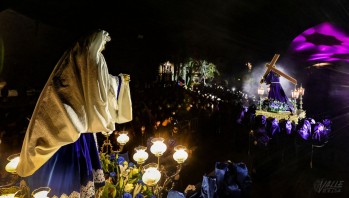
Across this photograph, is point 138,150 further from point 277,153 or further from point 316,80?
point 316,80

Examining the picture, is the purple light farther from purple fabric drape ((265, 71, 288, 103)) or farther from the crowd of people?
the crowd of people

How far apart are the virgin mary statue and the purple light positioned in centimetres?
890

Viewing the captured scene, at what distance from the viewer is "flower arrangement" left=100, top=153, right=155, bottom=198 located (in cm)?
332

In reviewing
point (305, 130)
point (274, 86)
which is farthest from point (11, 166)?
point (274, 86)

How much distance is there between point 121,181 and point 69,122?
1794 mm

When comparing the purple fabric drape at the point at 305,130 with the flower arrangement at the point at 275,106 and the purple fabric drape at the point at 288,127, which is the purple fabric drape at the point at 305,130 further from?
the flower arrangement at the point at 275,106

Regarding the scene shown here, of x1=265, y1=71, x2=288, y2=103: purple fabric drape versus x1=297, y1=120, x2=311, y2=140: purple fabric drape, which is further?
x1=265, y1=71, x2=288, y2=103: purple fabric drape

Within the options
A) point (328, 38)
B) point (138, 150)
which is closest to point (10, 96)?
point (138, 150)

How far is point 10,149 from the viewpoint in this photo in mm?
5742

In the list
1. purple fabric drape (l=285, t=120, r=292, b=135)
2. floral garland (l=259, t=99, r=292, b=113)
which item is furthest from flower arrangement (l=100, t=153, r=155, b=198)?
floral garland (l=259, t=99, r=292, b=113)

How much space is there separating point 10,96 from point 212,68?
31889mm

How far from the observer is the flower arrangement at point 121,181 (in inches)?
131

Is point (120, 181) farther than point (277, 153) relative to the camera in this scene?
No

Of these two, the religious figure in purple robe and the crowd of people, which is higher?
the religious figure in purple robe
